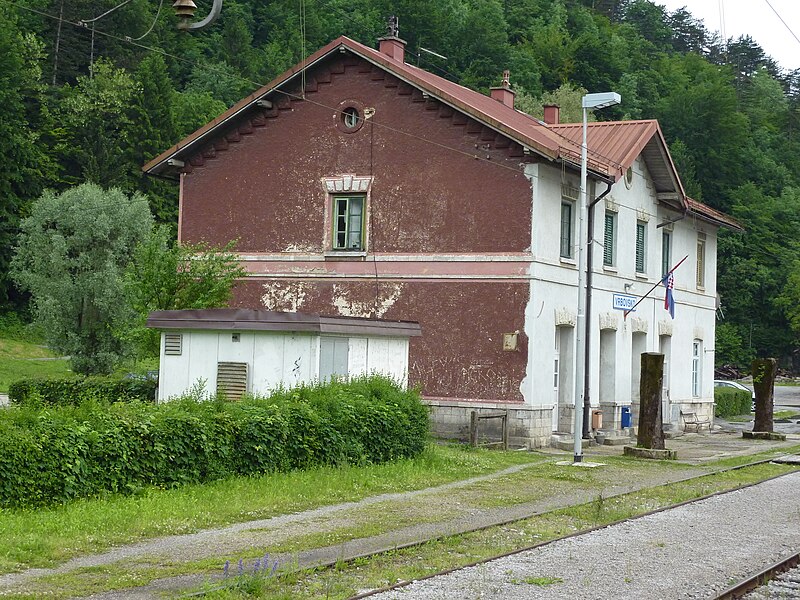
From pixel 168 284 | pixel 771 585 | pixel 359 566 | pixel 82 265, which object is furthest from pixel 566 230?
pixel 82 265

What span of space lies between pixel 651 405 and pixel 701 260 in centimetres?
1425

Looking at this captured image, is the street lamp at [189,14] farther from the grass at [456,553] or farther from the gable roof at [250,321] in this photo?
the gable roof at [250,321]

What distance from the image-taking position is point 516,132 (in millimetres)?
26328

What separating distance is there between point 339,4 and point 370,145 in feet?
187

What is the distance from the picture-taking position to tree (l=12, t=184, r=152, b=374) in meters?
50.7

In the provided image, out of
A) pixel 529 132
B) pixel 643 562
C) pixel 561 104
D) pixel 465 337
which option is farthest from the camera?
pixel 561 104

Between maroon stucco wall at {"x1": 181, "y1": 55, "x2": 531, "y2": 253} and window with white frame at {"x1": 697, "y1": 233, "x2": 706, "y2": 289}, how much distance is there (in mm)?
14336

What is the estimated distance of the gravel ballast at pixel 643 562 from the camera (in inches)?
416

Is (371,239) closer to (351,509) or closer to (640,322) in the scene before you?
(640,322)

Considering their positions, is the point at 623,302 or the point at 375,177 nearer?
the point at 375,177

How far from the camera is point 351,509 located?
1558cm

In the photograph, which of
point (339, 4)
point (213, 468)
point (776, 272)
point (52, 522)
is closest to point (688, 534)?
point (213, 468)

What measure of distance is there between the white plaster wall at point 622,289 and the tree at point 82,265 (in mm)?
22853

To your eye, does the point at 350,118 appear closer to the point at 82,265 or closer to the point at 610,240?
the point at 610,240
